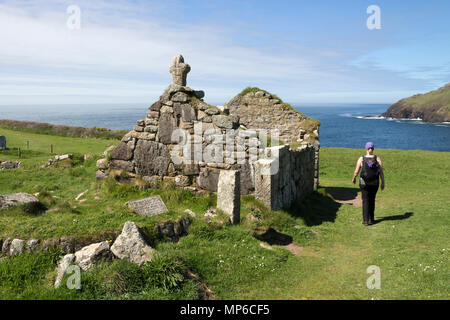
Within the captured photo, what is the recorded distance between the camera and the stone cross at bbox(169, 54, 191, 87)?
41.4 ft

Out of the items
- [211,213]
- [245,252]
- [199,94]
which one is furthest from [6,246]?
[199,94]

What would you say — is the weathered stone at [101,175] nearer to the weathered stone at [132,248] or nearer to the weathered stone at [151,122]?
the weathered stone at [151,122]

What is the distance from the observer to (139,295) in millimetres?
5797

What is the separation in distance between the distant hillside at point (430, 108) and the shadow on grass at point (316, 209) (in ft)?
556

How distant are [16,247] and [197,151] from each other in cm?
653

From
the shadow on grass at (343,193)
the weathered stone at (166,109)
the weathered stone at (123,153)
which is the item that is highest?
the weathered stone at (166,109)

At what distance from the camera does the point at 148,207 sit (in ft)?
31.0

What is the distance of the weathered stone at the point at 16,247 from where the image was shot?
6.95m

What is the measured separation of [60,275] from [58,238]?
4.27ft

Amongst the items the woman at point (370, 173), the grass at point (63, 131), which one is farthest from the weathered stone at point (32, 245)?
the grass at point (63, 131)

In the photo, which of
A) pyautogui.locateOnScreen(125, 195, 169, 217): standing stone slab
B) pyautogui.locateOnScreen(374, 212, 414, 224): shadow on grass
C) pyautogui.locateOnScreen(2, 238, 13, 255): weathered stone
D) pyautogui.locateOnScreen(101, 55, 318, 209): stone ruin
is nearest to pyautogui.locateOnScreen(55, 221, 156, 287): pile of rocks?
pyautogui.locateOnScreen(2, 238, 13, 255): weathered stone

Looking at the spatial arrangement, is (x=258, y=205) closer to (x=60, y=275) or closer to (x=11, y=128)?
(x=60, y=275)

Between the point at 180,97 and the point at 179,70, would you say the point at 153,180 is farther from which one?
the point at 179,70

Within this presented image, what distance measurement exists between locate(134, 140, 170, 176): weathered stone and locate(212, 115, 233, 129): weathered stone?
2289 mm
